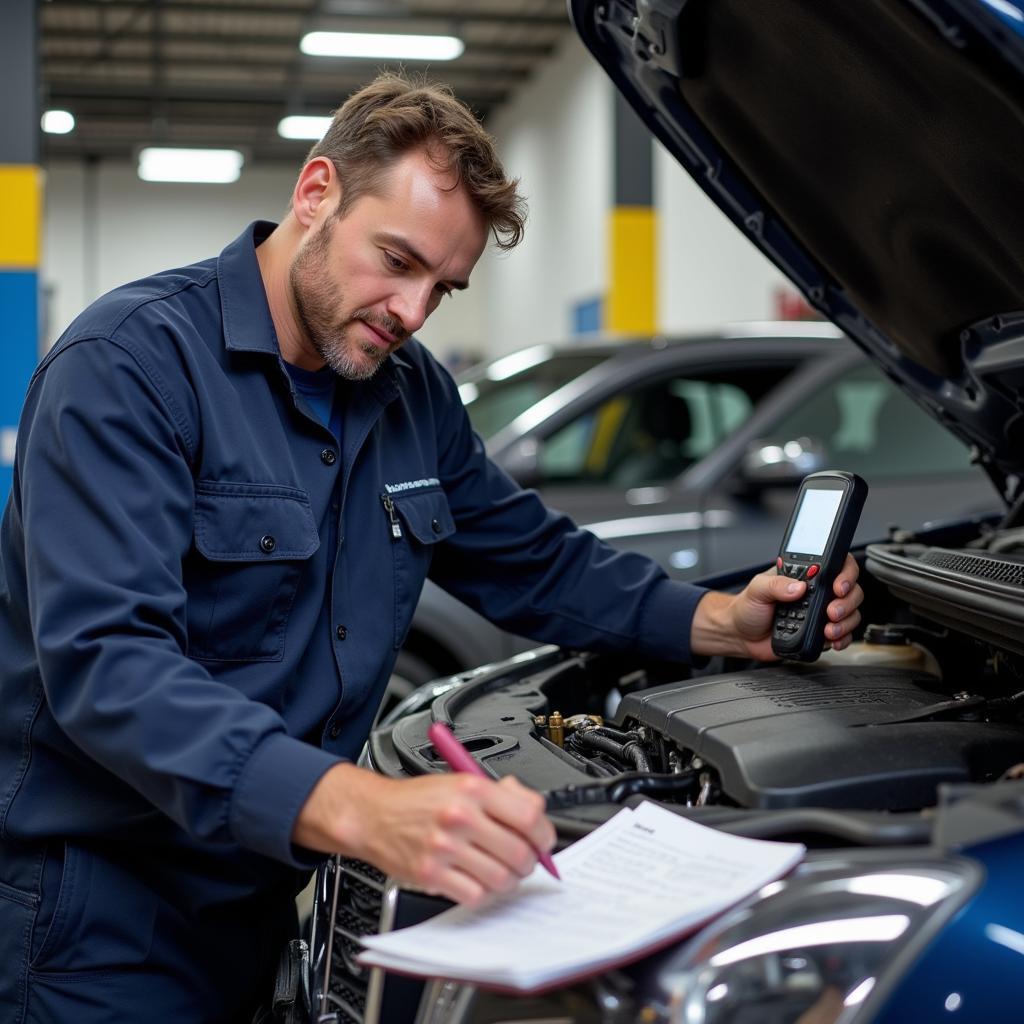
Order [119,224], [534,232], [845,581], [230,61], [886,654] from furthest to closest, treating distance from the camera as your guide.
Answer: [119,224], [534,232], [230,61], [886,654], [845,581]

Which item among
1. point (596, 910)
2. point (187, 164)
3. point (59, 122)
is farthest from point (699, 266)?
point (596, 910)

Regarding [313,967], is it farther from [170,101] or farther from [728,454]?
[170,101]

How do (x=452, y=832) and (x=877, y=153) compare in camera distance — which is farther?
(x=877, y=153)

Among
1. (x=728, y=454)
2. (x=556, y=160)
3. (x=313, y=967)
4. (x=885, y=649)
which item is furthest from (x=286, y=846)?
(x=556, y=160)

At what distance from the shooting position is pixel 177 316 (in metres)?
1.52

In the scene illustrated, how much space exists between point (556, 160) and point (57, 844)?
12014 millimetres

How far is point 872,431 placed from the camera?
4012mm

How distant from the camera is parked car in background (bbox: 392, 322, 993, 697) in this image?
362 cm

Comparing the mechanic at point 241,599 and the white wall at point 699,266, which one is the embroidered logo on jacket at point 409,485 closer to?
the mechanic at point 241,599

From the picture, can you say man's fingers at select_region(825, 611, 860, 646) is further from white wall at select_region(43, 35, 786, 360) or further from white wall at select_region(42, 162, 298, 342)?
white wall at select_region(42, 162, 298, 342)

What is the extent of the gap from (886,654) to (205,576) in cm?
100

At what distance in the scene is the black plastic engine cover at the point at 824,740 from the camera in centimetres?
125

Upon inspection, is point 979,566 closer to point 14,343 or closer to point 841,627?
point 841,627

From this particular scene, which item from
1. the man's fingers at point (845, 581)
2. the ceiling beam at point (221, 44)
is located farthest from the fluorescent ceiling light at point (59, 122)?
the man's fingers at point (845, 581)
